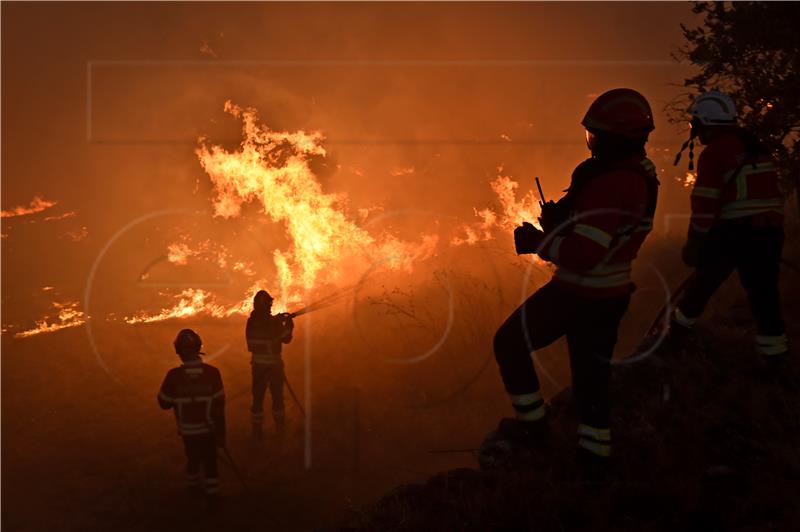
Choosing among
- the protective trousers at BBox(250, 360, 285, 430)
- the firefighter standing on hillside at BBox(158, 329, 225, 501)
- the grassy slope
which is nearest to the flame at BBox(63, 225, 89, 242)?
the protective trousers at BBox(250, 360, 285, 430)

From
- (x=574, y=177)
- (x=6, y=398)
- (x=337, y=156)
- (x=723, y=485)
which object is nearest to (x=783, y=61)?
(x=574, y=177)

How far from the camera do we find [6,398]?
1100 centimetres

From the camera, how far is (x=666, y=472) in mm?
3975

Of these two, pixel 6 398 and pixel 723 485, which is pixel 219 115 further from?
pixel 723 485

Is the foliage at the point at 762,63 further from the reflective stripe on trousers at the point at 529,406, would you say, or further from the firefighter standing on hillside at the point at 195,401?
the firefighter standing on hillside at the point at 195,401

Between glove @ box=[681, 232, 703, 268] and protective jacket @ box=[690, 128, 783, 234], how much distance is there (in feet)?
0.41

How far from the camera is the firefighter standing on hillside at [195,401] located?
7.04 metres

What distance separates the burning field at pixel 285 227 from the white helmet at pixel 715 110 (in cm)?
545

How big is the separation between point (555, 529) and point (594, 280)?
1462mm

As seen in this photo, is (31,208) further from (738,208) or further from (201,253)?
(738,208)

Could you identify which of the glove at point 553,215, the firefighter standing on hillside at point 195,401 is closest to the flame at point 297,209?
the firefighter standing on hillside at point 195,401

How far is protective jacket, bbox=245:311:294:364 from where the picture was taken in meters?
9.46

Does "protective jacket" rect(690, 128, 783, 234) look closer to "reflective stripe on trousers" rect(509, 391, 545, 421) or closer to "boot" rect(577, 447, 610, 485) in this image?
"reflective stripe on trousers" rect(509, 391, 545, 421)

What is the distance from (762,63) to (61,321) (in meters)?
15.5
